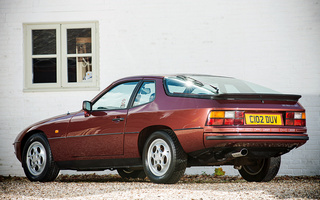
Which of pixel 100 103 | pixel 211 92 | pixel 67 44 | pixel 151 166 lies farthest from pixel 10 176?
pixel 211 92

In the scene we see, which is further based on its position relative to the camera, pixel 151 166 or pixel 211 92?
pixel 151 166

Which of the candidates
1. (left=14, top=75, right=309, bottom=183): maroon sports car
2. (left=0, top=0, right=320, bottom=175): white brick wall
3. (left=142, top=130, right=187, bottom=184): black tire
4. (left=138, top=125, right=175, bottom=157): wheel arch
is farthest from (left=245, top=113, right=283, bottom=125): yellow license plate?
(left=0, top=0, right=320, bottom=175): white brick wall

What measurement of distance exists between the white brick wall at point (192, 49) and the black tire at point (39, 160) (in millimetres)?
2533

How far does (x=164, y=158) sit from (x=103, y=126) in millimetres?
1178

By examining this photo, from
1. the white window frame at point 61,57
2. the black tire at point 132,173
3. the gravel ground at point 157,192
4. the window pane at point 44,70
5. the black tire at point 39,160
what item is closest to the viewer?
the gravel ground at point 157,192

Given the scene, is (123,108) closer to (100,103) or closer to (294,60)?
(100,103)

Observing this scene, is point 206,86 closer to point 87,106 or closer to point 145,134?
point 145,134

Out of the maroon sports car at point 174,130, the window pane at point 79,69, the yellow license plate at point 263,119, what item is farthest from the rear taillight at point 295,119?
the window pane at point 79,69

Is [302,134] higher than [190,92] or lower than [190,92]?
lower

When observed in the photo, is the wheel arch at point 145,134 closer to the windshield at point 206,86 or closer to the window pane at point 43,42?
the windshield at point 206,86

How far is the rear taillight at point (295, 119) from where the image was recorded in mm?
6719

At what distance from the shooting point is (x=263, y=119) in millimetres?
6547

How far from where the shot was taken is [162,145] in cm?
694

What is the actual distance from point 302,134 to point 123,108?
2.41 meters
